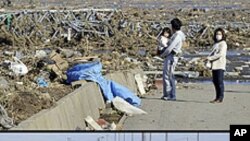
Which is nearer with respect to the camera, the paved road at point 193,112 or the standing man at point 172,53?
the paved road at point 193,112

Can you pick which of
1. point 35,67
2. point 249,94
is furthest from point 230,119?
point 35,67

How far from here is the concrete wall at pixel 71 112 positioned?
11377mm

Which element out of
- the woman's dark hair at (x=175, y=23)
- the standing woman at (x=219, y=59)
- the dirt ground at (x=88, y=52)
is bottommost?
the dirt ground at (x=88, y=52)

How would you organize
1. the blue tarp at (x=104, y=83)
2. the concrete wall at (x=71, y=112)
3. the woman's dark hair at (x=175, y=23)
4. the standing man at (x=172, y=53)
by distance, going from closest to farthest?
the concrete wall at (x=71, y=112) → the blue tarp at (x=104, y=83) → the woman's dark hair at (x=175, y=23) → the standing man at (x=172, y=53)

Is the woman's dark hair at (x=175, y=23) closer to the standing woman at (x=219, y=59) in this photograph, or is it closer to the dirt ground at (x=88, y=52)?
the standing woman at (x=219, y=59)

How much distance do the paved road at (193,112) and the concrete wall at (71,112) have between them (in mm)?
873

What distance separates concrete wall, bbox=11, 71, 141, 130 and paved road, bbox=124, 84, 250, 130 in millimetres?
873

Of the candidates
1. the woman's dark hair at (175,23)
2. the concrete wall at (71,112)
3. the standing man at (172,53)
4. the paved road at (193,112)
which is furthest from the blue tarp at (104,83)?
the woman's dark hair at (175,23)

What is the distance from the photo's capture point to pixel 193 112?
15.4 metres

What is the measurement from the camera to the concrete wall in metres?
Result: 11.4

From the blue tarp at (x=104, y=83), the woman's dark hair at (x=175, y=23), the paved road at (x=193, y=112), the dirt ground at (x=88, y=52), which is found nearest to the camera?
the dirt ground at (x=88, y=52)

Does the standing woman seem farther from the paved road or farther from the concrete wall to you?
the concrete wall

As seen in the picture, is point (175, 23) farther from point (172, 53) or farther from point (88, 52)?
point (88, 52)

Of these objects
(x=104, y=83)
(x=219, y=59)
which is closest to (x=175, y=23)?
(x=219, y=59)
